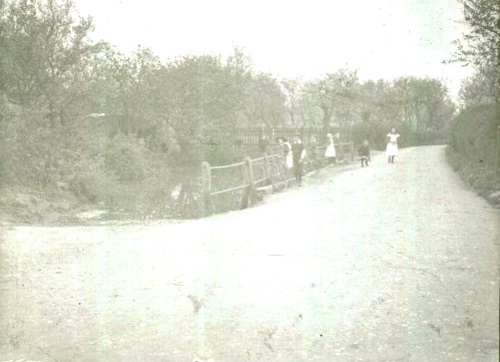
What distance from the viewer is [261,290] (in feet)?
19.4

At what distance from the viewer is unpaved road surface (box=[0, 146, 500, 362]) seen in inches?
176

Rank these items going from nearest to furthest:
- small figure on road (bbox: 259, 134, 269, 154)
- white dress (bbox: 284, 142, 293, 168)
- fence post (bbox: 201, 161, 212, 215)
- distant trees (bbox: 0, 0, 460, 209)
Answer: fence post (bbox: 201, 161, 212, 215)
distant trees (bbox: 0, 0, 460, 209)
white dress (bbox: 284, 142, 293, 168)
small figure on road (bbox: 259, 134, 269, 154)

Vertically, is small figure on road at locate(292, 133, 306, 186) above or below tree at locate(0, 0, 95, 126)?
below

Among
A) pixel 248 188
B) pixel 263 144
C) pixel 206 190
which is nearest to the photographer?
pixel 206 190

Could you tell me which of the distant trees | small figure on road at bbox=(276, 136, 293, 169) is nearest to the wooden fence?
small figure on road at bbox=(276, 136, 293, 169)

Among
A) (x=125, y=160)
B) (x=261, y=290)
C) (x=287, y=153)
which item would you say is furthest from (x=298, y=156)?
(x=261, y=290)

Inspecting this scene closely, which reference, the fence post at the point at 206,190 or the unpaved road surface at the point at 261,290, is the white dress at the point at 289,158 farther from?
the unpaved road surface at the point at 261,290

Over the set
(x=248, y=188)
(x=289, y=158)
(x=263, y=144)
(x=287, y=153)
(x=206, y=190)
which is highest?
(x=263, y=144)

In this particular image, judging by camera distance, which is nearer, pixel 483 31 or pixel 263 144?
pixel 483 31

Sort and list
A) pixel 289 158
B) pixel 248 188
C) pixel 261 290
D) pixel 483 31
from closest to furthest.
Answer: pixel 261 290, pixel 483 31, pixel 248 188, pixel 289 158

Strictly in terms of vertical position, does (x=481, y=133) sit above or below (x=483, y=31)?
below

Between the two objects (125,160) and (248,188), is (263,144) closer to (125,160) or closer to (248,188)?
(125,160)

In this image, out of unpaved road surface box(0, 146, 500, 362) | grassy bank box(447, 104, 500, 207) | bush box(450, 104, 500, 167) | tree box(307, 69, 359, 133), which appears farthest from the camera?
tree box(307, 69, 359, 133)

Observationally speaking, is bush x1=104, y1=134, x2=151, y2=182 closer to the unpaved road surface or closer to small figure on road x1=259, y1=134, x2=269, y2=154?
the unpaved road surface
